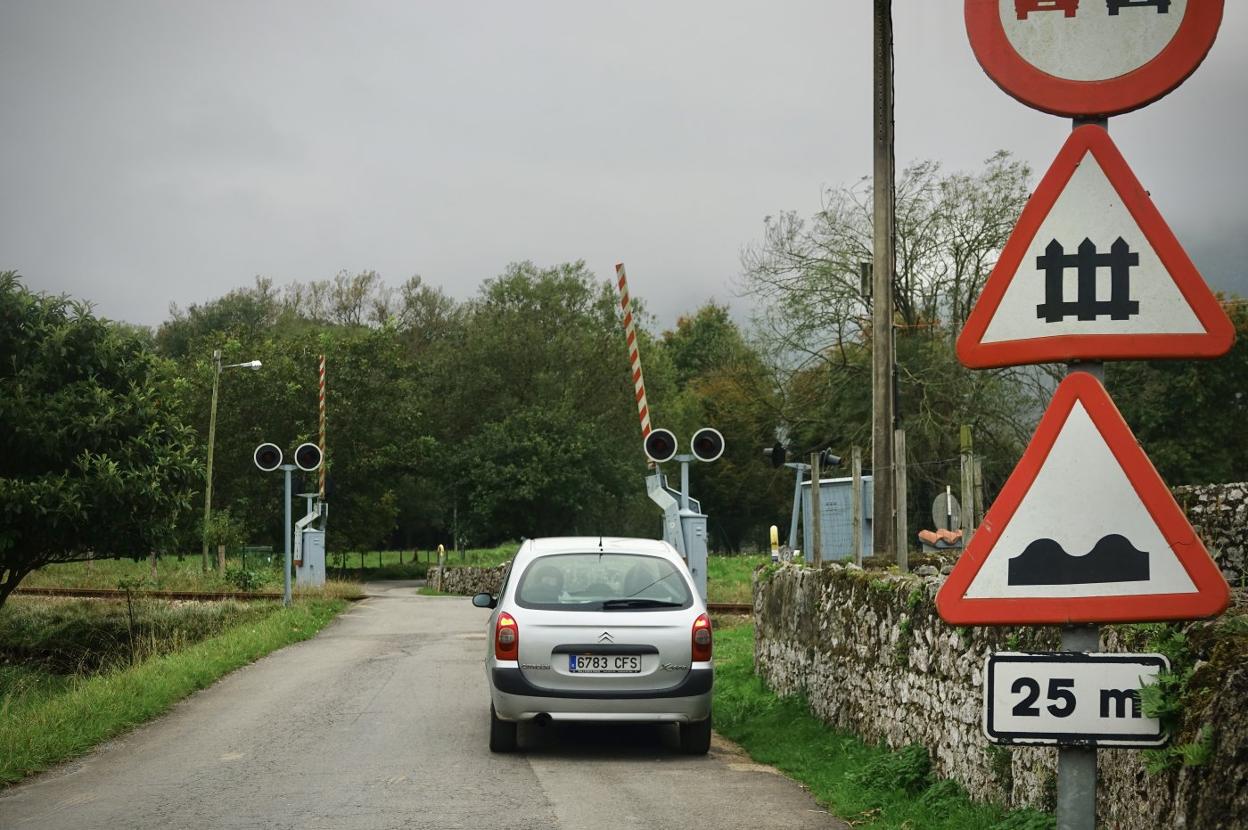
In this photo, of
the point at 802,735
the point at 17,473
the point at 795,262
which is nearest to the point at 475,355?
the point at 795,262

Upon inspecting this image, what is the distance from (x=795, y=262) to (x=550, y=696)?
3220 centimetres

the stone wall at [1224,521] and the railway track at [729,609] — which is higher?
the stone wall at [1224,521]

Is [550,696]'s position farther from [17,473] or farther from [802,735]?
[17,473]

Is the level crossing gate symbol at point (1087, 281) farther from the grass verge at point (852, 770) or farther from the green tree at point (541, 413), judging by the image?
the green tree at point (541, 413)

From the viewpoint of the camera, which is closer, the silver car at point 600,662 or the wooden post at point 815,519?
the silver car at point 600,662

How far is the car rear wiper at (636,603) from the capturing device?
10781 mm

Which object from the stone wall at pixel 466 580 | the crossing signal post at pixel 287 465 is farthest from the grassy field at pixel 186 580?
the stone wall at pixel 466 580

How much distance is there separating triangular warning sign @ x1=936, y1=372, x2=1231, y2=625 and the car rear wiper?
24.4ft

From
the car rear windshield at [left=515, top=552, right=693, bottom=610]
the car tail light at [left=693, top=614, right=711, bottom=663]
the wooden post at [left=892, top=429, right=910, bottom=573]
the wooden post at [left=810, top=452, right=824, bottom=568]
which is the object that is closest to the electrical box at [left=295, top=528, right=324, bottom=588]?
the wooden post at [left=810, top=452, right=824, bottom=568]

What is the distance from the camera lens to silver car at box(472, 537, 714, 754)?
10.4 metres

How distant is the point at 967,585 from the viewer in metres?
3.45

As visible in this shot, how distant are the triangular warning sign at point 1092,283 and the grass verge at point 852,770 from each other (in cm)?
356

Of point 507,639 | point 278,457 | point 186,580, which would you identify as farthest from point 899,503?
point 186,580

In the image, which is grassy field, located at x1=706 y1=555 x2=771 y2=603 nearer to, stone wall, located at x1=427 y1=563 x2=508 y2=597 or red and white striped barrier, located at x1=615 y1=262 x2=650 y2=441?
red and white striped barrier, located at x1=615 y1=262 x2=650 y2=441
